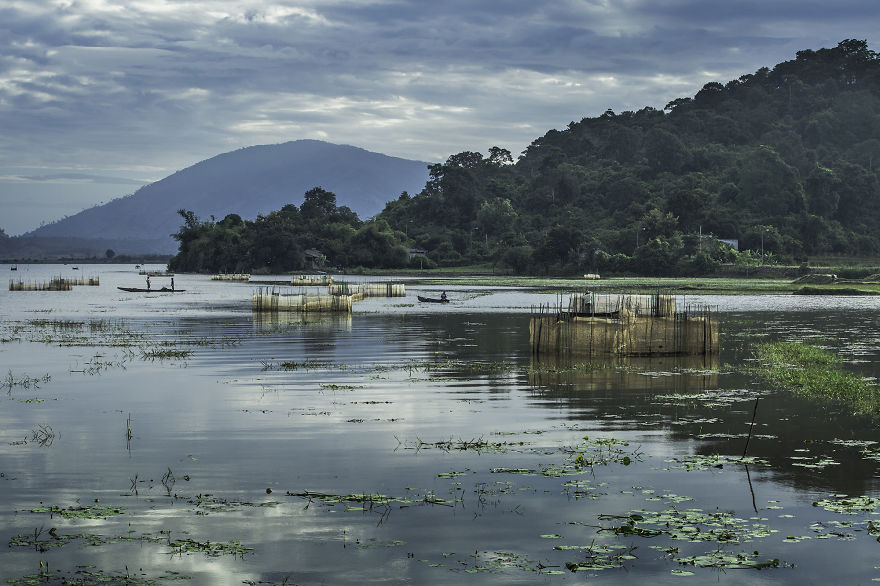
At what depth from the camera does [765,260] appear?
162750mm

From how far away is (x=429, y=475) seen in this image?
54.6 feet

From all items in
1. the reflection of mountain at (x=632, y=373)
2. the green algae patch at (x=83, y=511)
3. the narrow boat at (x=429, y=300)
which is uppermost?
the narrow boat at (x=429, y=300)

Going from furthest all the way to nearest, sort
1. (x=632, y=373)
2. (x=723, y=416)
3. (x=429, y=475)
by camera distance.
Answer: (x=632, y=373), (x=723, y=416), (x=429, y=475)

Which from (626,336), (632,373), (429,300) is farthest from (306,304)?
(632,373)

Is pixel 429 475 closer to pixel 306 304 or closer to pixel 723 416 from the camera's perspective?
pixel 723 416

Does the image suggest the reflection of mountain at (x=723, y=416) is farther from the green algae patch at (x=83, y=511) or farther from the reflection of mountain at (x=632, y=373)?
the green algae patch at (x=83, y=511)

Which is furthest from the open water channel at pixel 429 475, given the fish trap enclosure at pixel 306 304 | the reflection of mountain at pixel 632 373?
the fish trap enclosure at pixel 306 304

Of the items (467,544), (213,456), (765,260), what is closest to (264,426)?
(213,456)

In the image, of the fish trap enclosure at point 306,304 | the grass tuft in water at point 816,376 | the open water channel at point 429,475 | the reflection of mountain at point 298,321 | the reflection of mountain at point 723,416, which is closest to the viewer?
the open water channel at point 429,475

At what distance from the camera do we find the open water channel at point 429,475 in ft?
39.1

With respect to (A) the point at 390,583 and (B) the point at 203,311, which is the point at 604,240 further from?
(A) the point at 390,583

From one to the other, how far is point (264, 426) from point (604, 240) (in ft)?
541

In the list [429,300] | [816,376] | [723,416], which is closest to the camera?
[723,416]

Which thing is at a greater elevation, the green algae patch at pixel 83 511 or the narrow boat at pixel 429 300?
the narrow boat at pixel 429 300
